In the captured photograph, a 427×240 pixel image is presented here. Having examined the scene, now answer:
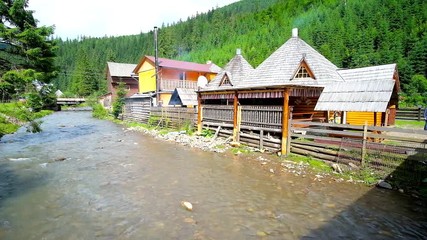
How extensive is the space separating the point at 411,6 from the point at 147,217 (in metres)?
67.6

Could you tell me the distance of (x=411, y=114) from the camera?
73.9 feet

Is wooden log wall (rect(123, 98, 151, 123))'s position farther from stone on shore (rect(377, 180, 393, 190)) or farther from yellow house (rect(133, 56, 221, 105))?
stone on shore (rect(377, 180, 393, 190))

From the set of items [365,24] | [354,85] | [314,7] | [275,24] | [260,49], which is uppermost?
[314,7]

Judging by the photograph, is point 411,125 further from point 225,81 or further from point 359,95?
point 225,81

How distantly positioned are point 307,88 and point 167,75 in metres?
24.0

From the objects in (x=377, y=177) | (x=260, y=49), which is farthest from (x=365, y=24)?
(x=377, y=177)

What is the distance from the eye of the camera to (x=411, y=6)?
51.6 m

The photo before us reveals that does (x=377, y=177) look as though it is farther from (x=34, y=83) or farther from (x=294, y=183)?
(x=34, y=83)

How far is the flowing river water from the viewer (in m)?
5.63

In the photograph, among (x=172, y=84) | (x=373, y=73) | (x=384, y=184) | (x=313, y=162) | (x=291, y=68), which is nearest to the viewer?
(x=384, y=184)

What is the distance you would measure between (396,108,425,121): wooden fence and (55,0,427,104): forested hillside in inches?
431

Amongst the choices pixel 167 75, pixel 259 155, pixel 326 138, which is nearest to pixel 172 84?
pixel 167 75

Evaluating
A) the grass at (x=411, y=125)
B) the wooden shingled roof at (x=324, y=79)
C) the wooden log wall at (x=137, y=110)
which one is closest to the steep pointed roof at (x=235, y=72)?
the wooden shingled roof at (x=324, y=79)

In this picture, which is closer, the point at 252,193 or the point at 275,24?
the point at 252,193
